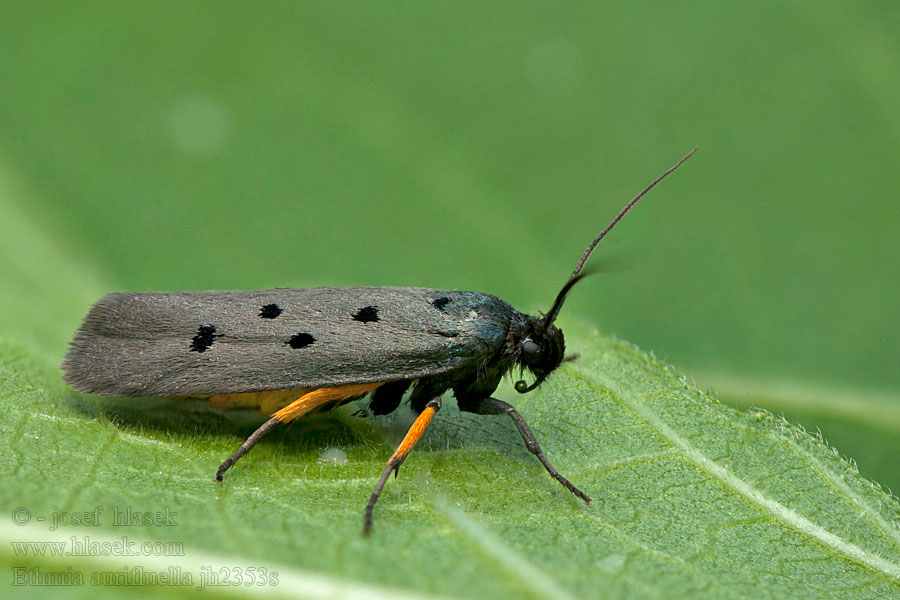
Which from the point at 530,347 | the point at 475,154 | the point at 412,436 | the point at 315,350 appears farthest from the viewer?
the point at 475,154

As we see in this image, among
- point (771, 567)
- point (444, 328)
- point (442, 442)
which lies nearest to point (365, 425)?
point (442, 442)

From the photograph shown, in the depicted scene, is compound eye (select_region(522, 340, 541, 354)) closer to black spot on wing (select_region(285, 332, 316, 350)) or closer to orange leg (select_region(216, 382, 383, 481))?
orange leg (select_region(216, 382, 383, 481))

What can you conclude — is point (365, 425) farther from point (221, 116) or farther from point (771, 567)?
point (221, 116)

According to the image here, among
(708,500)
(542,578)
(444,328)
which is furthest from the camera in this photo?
(444,328)

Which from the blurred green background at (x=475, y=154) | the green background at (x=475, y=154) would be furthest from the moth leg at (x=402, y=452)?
the blurred green background at (x=475, y=154)

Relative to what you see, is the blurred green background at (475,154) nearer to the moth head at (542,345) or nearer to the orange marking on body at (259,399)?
the moth head at (542,345)

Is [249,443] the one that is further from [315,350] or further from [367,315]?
[367,315]

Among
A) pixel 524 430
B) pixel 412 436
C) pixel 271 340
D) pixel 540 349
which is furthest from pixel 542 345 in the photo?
pixel 271 340
